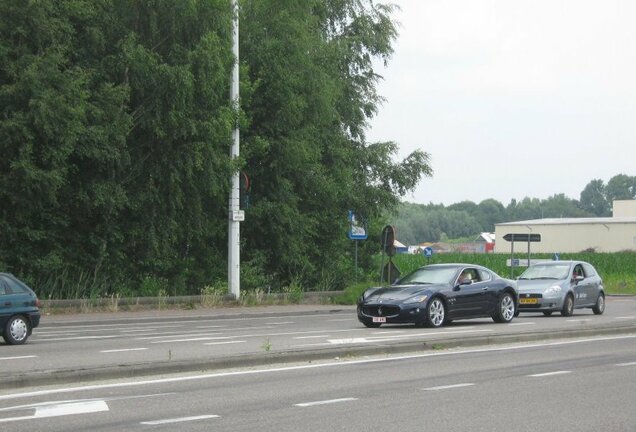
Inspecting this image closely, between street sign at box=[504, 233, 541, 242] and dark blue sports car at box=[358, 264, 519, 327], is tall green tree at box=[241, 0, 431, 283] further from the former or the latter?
dark blue sports car at box=[358, 264, 519, 327]

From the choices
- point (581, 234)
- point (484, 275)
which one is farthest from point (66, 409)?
point (581, 234)

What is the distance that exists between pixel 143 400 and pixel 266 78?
87.1 feet

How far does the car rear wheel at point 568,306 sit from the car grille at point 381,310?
26.8ft

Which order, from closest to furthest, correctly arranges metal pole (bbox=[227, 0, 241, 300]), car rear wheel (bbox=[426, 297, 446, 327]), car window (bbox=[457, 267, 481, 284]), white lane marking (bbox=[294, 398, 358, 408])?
white lane marking (bbox=[294, 398, 358, 408]), car rear wheel (bbox=[426, 297, 446, 327]), car window (bbox=[457, 267, 481, 284]), metal pole (bbox=[227, 0, 241, 300])

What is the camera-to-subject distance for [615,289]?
58.3 m

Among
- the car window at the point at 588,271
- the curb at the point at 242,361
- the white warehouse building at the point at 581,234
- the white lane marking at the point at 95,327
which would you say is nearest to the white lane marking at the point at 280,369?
the curb at the point at 242,361

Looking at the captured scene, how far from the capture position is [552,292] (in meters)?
29.1

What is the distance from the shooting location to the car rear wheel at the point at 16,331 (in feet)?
62.7

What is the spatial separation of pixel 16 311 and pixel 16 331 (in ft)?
1.12

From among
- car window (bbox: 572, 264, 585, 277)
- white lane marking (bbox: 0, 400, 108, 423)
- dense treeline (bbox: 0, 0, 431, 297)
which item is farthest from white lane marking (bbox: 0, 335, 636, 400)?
dense treeline (bbox: 0, 0, 431, 297)

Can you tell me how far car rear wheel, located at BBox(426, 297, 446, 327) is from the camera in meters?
22.9

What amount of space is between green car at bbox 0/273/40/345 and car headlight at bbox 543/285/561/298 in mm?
14222

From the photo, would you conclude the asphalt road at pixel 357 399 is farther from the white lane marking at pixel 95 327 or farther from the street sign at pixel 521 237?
the street sign at pixel 521 237

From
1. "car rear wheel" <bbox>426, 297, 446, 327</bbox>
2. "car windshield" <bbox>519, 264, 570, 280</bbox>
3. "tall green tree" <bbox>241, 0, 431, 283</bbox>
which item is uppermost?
"tall green tree" <bbox>241, 0, 431, 283</bbox>
